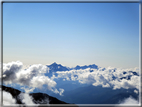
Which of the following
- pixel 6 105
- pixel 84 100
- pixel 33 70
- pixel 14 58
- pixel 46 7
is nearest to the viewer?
pixel 6 105

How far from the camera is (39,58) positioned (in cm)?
936

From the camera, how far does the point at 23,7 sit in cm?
483

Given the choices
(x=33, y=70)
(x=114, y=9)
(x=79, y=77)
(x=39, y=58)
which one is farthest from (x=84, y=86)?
(x=114, y=9)

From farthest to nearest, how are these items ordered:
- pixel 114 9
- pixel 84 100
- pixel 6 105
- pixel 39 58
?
pixel 84 100 < pixel 39 58 < pixel 114 9 < pixel 6 105

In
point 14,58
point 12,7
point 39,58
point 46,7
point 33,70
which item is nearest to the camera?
point 12,7

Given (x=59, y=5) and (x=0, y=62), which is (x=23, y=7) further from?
(x=0, y=62)

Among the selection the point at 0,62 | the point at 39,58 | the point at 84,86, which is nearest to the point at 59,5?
the point at 0,62

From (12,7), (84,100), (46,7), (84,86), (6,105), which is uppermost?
(46,7)

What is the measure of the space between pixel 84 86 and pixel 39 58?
4190cm

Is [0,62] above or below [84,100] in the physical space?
above

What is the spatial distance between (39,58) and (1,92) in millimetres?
6011

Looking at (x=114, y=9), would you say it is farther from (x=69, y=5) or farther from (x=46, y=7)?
(x=46, y=7)

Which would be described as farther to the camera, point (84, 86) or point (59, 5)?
point (84, 86)

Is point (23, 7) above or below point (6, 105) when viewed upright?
above
